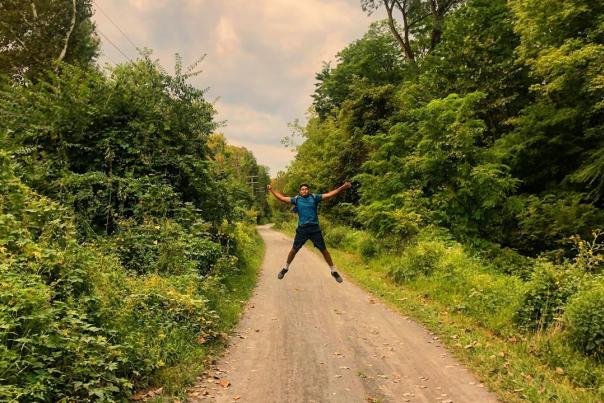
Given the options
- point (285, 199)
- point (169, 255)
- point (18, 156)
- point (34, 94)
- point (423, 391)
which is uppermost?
point (34, 94)

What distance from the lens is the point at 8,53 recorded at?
84.8 ft

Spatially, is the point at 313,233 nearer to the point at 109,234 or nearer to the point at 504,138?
the point at 109,234

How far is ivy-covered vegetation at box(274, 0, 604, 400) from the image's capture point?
8.21 meters

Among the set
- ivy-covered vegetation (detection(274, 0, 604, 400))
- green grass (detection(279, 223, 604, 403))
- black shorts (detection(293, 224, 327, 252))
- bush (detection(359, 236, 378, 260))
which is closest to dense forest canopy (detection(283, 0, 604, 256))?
ivy-covered vegetation (detection(274, 0, 604, 400))

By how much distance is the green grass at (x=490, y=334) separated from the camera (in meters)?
5.91

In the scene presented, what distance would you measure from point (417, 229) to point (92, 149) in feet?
37.2

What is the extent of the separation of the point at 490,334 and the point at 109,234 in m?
8.99

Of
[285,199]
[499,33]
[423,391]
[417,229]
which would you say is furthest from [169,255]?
[499,33]

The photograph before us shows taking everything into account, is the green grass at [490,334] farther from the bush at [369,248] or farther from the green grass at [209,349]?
the green grass at [209,349]

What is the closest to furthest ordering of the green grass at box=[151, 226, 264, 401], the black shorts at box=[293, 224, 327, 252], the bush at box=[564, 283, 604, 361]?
the green grass at box=[151, 226, 264, 401], the bush at box=[564, 283, 604, 361], the black shorts at box=[293, 224, 327, 252]

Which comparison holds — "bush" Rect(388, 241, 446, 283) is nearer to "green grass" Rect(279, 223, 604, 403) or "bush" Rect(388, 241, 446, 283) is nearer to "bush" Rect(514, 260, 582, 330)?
"green grass" Rect(279, 223, 604, 403)

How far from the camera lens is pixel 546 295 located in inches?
317

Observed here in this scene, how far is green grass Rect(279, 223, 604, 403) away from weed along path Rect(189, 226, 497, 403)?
39 cm

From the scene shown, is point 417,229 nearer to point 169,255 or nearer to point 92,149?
point 169,255
